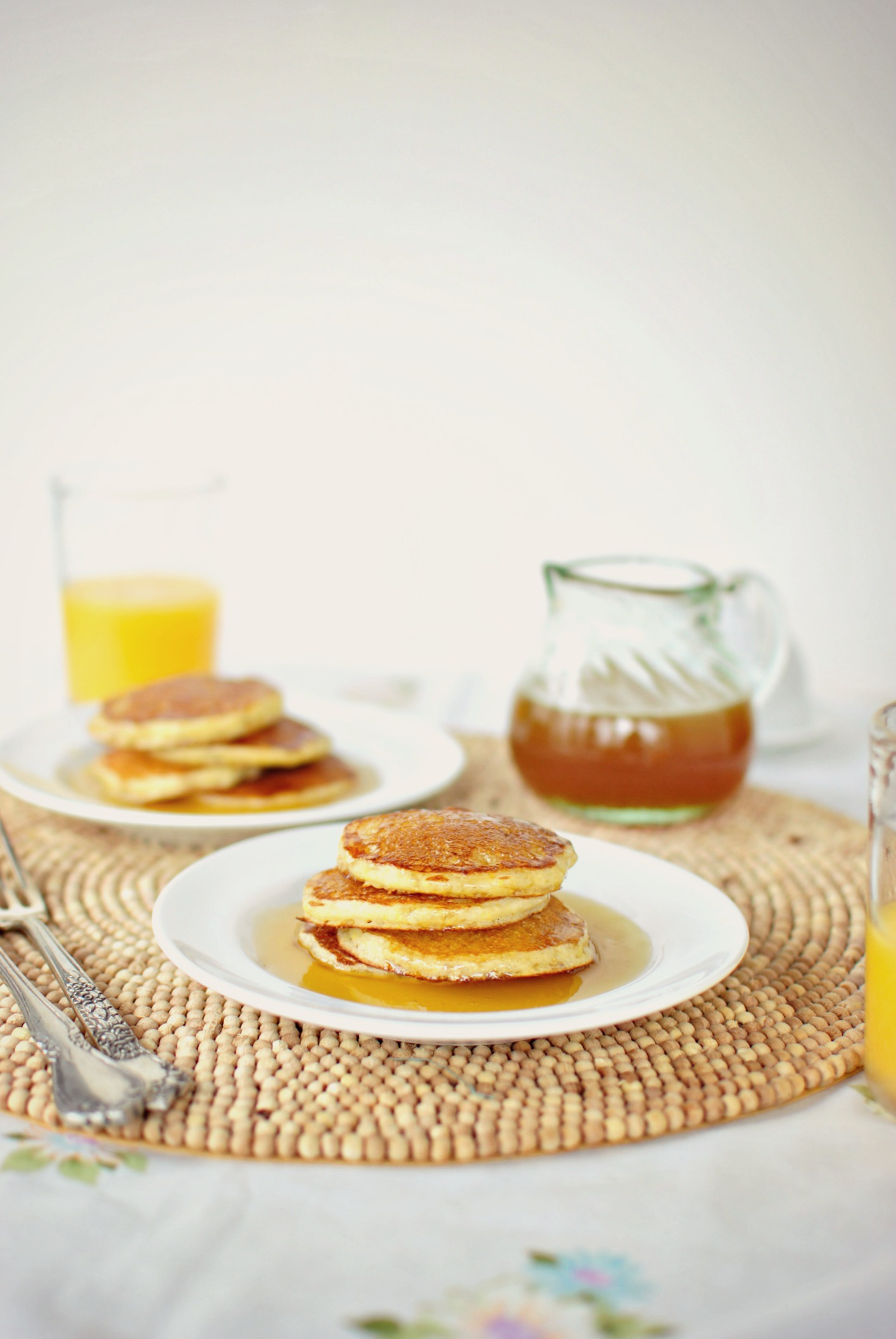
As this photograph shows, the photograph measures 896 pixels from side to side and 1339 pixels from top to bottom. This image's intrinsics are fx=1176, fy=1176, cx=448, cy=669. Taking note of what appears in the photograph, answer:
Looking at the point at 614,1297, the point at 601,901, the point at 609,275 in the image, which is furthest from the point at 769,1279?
the point at 609,275

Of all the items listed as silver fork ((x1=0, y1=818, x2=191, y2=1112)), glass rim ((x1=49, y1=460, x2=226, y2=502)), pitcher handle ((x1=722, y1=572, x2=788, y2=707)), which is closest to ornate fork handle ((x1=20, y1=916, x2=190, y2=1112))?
silver fork ((x1=0, y1=818, x2=191, y2=1112))

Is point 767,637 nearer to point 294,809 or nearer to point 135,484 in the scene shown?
point 294,809

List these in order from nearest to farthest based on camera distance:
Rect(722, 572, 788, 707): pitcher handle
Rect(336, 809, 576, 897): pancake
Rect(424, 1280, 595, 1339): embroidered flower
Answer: Rect(424, 1280, 595, 1339): embroidered flower → Rect(336, 809, 576, 897): pancake → Rect(722, 572, 788, 707): pitcher handle

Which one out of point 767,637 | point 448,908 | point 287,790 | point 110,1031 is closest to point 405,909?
point 448,908

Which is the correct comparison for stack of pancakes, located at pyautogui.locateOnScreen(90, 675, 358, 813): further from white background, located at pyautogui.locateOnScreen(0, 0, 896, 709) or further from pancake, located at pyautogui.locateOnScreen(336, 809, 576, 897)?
white background, located at pyautogui.locateOnScreen(0, 0, 896, 709)

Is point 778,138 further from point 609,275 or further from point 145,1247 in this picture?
point 145,1247

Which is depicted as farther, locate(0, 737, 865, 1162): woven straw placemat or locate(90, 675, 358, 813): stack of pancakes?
locate(90, 675, 358, 813): stack of pancakes

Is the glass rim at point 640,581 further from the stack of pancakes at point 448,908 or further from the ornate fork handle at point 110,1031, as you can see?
the ornate fork handle at point 110,1031
